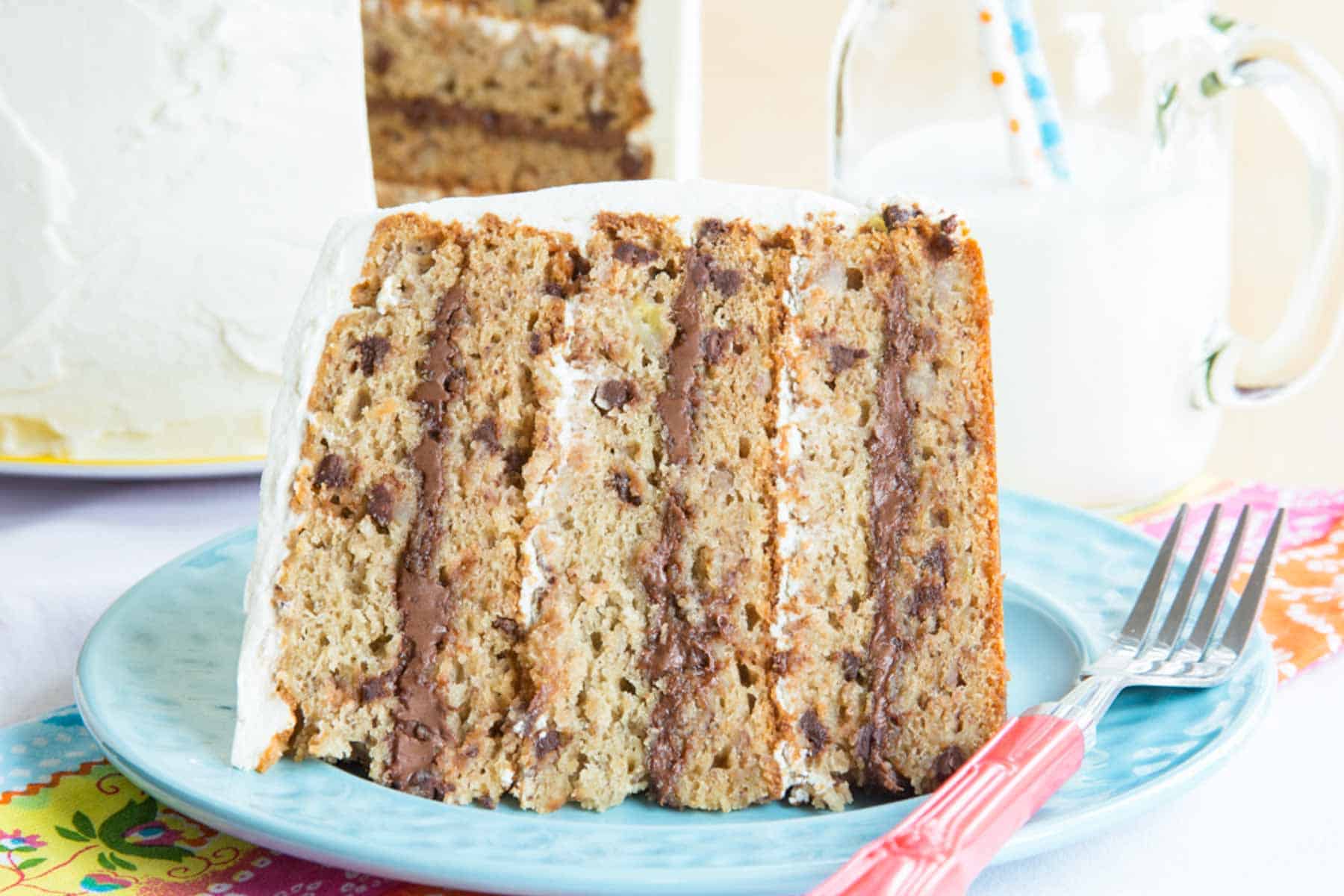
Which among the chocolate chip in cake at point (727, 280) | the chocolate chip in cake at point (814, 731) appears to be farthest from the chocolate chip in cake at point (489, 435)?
the chocolate chip in cake at point (814, 731)

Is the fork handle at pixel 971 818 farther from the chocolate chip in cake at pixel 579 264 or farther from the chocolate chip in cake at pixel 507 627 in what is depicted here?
the chocolate chip in cake at pixel 579 264

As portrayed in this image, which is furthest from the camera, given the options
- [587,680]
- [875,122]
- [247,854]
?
[875,122]

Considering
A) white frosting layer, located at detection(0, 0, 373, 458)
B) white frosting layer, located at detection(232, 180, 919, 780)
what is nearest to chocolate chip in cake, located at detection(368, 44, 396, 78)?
white frosting layer, located at detection(0, 0, 373, 458)

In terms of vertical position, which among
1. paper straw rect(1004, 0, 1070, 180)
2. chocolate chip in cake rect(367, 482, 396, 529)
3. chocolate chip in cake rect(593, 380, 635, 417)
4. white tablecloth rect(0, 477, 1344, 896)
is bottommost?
white tablecloth rect(0, 477, 1344, 896)

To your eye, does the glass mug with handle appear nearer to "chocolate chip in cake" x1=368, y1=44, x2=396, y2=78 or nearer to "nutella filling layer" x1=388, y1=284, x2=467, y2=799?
"nutella filling layer" x1=388, y1=284, x2=467, y2=799

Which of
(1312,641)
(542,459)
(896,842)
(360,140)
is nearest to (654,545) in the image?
(542,459)

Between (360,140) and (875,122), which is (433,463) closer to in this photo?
(360,140)
